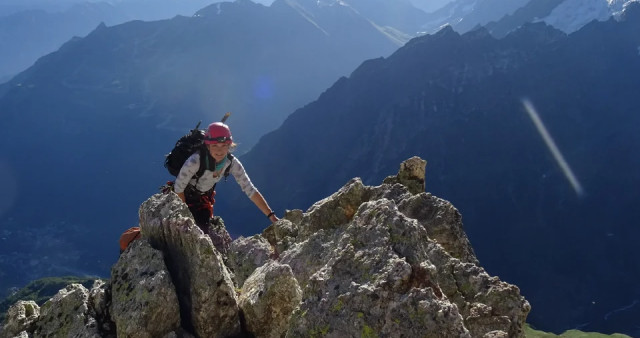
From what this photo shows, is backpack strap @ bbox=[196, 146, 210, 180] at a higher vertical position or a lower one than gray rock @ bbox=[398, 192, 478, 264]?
higher

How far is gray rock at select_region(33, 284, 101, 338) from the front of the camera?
31.2ft

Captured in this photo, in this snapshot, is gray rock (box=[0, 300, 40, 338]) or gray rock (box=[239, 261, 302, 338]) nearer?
gray rock (box=[239, 261, 302, 338])

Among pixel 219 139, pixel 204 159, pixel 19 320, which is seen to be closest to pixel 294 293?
pixel 219 139

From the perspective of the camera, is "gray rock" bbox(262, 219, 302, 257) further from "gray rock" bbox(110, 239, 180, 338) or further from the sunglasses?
"gray rock" bbox(110, 239, 180, 338)

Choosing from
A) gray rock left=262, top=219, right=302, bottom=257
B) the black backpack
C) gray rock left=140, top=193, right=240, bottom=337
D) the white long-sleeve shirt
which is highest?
the black backpack

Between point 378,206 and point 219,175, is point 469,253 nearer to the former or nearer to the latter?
point 378,206

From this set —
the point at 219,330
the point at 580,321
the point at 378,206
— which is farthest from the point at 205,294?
the point at 580,321

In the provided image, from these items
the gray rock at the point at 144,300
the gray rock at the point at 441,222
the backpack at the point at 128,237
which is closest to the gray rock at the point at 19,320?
the backpack at the point at 128,237

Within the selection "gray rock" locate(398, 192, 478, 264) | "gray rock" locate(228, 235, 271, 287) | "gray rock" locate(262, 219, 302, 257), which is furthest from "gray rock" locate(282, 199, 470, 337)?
"gray rock" locate(262, 219, 302, 257)

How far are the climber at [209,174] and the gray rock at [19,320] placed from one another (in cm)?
455

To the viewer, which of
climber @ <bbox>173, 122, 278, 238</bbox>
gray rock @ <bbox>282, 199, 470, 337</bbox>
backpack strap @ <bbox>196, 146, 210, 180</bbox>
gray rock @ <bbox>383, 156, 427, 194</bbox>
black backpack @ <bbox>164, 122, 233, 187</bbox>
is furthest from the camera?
gray rock @ <bbox>383, 156, 427, 194</bbox>

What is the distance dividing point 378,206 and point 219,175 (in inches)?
238

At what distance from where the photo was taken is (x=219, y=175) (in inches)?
548

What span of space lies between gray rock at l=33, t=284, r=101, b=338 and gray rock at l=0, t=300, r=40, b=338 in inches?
13.4
